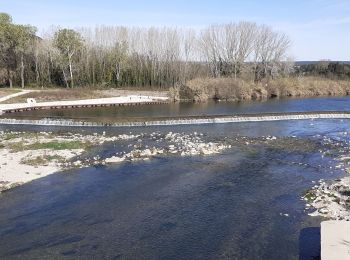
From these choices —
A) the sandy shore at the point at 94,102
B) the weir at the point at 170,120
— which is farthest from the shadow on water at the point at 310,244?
the sandy shore at the point at 94,102

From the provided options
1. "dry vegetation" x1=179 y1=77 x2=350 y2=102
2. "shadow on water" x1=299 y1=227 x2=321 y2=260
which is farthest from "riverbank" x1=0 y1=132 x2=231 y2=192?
"dry vegetation" x1=179 y1=77 x2=350 y2=102

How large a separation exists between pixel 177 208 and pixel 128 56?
54622mm

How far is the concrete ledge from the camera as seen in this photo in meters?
11.3

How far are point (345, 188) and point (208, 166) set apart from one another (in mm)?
6996

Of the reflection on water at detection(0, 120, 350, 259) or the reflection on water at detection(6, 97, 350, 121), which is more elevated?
the reflection on water at detection(6, 97, 350, 121)

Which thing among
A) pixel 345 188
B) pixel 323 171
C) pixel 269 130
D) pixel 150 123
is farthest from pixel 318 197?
pixel 150 123

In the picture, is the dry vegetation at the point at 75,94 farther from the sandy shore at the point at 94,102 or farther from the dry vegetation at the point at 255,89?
the dry vegetation at the point at 255,89

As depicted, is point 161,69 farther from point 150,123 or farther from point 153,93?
point 150,123

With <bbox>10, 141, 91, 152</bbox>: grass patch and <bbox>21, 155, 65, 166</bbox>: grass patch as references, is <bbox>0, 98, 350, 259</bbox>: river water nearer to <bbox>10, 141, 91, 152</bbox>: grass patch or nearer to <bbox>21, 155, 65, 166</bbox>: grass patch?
<bbox>10, 141, 91, 152</bbox>: grass patch

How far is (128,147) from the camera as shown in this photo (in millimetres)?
26469

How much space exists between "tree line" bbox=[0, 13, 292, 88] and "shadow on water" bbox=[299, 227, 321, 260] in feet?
168

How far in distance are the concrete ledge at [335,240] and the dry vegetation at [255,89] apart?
43.5m

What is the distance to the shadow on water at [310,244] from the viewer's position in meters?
12.5

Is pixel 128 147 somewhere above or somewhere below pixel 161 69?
below
